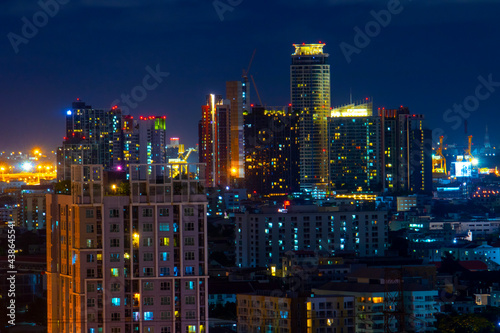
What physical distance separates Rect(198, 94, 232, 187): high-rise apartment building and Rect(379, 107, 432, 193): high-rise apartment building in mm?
6901

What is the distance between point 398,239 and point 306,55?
27.0 meters

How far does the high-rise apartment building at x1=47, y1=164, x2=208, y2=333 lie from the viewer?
1345 cm

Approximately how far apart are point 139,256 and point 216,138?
41574 mm

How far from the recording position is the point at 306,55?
57438mm

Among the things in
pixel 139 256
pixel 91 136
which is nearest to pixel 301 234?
pixel 139 256

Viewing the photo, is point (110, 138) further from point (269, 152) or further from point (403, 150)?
point (403, 150)

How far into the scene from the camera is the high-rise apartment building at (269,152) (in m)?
50.6

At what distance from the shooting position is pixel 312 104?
57750 millimetres

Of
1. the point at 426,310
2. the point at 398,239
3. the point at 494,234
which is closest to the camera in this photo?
the point at 426,310

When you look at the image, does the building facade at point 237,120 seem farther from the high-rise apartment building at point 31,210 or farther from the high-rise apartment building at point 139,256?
the high-rise apartment building at point 139,256

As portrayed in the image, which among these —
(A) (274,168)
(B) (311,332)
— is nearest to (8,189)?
(A) (274,168)

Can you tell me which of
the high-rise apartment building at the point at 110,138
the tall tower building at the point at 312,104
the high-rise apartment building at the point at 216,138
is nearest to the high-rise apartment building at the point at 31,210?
the high-rise apartment building at the point at 110,138

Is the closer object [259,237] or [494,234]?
[259,237]

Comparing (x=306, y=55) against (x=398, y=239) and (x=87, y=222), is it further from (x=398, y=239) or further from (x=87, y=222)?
(x=87, y=222)
